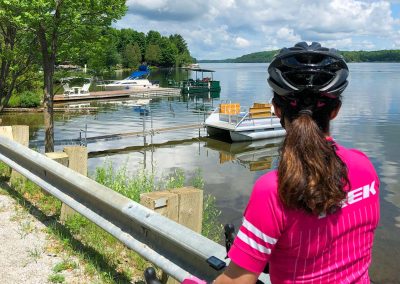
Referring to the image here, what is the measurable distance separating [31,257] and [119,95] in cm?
4964

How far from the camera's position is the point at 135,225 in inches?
142

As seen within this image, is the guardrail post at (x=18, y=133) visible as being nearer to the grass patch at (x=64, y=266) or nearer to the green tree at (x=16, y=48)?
the grass patch at (x=64, y=266)

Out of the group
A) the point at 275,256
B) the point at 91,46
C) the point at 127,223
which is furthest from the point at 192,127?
the point at 275,256

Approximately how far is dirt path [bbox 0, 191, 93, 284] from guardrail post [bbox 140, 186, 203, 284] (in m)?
0.93

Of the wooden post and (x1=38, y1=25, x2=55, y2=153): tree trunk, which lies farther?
(x1=38, y1=25, x2=55, y2=153): tree trunk

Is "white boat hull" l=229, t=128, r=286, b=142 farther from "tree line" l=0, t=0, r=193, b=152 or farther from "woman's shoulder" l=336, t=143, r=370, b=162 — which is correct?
"woman's shoulder" l=336, t=143, r=370, b=162

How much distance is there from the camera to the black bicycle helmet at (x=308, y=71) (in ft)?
5.91

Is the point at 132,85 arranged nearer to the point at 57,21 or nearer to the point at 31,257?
the point at 57,21

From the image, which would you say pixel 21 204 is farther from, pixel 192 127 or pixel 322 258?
pixel 192 127

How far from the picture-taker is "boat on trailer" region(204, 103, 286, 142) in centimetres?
2652

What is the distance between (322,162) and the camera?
1.69m

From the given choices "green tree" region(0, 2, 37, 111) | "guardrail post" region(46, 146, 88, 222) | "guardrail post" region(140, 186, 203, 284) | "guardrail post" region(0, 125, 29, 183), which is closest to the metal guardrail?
"guardrail post" region(140, 186, 203, 284)

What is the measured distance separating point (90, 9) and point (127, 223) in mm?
9825

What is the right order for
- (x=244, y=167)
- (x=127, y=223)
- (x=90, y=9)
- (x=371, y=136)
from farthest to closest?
(x=371, y=136)
(x=244, y=167)
(x=90, y=9)
(x=127, y=223)
